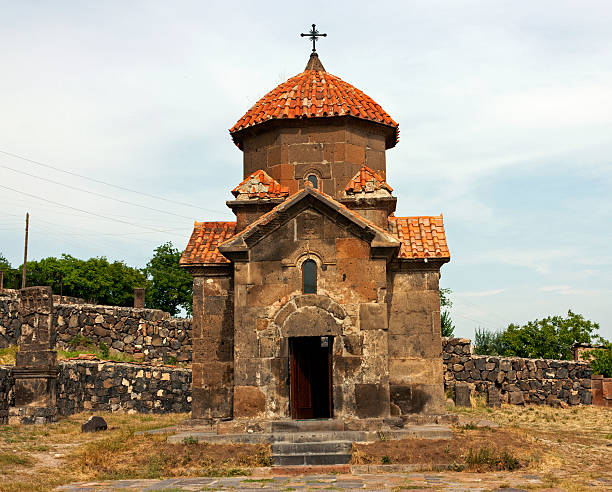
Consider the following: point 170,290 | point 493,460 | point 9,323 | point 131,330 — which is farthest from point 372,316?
point 170,290

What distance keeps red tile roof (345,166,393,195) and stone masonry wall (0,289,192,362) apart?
10622 mm

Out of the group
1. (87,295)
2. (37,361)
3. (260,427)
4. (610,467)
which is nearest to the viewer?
(610,467)

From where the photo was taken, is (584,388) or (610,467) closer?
(610,467)

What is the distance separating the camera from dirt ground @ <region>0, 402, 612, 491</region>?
29.8 feet

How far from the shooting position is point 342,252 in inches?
458

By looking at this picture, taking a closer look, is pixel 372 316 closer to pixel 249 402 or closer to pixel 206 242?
pixel 249 402

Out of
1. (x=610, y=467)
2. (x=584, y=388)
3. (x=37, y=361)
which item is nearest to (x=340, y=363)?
(x=610, y=467)

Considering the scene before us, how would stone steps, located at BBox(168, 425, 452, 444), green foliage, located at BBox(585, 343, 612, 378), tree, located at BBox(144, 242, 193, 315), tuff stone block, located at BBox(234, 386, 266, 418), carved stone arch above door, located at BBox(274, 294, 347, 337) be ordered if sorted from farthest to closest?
tree, located at BBox(144, 242, 193, 315) → green foliage, located at BBox(585, 343, 612, 378) → carved stone arch above door, located at BBox(274, 294, 347, 337) → tuff stone block, located at BBox(234, 386, 266, 418) → stone steps, located at BBox(168, 425, 452, 444)

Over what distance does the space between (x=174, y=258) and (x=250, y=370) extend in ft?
85.9

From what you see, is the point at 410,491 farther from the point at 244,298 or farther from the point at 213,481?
the point at 244,298

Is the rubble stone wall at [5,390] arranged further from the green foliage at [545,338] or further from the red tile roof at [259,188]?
the green foliage at [545,338]

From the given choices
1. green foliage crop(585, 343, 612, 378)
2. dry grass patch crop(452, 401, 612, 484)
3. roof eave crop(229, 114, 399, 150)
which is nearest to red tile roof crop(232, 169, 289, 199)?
roof eave crop(229, 114, 399, 150)

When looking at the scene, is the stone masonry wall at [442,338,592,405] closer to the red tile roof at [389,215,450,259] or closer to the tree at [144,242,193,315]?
the red tile roof at [389,215,450,259]

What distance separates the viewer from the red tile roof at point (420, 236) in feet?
41.6
